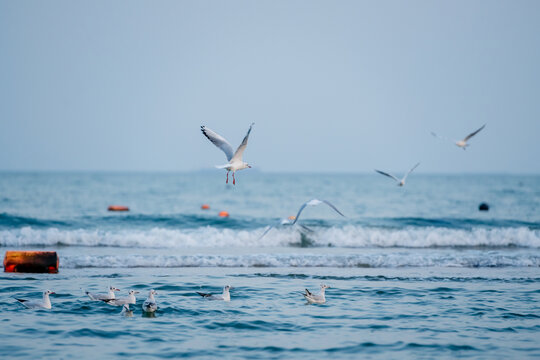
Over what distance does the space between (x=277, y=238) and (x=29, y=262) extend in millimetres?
10537

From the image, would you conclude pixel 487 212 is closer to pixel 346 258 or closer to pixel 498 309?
pixel 346 258

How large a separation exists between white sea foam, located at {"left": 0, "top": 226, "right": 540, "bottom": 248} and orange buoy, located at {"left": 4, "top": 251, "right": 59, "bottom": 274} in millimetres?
6770

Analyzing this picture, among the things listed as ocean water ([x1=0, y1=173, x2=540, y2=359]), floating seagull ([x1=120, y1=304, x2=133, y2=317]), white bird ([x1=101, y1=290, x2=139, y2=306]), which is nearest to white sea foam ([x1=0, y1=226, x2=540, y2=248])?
ocean water ([x1=0, y1=173, x2=540, y2=359])

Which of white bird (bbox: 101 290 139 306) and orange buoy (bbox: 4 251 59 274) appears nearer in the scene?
white bird (bbox: 101 290 139 306)

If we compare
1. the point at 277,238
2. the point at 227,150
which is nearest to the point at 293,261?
the point at 227,150

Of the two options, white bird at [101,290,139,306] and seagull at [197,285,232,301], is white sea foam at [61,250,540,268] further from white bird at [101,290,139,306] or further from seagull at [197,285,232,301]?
white bird at [101,290,139,306]

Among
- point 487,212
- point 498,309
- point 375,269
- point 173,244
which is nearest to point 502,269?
point 375,269

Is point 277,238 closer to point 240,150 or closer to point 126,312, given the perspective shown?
point 240,150

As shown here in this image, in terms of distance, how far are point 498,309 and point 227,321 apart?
4.96 metres

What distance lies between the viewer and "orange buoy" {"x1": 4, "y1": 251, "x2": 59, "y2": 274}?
46.6 ft

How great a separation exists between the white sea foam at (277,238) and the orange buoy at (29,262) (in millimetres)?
6770

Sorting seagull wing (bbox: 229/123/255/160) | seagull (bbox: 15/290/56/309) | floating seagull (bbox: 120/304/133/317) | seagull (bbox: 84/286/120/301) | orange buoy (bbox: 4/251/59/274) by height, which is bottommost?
floating seagull (bbox: 120/304/133/317)

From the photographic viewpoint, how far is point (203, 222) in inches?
1145

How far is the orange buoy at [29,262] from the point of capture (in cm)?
1420
